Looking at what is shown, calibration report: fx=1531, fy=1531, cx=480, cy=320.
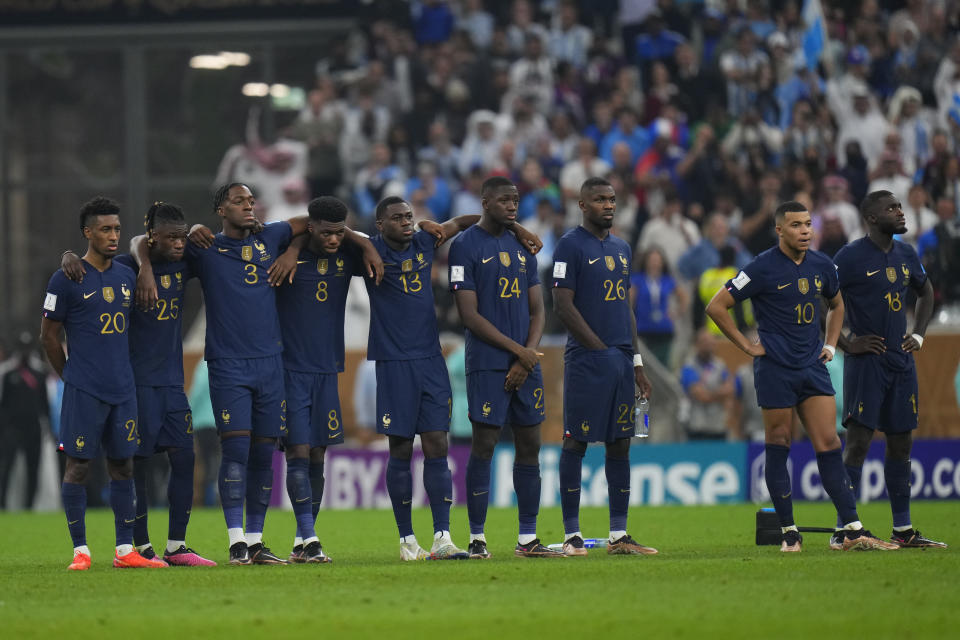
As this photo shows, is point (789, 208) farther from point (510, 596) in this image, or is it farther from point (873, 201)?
point (510, 596)

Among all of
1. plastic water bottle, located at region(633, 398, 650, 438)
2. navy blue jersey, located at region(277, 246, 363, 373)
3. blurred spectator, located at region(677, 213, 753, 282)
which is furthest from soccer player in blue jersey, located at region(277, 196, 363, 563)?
blurred spectator, located at region(677, 213, 753, 282)

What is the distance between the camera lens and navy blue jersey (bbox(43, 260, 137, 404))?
11305mm

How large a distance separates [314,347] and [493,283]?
1473 mm

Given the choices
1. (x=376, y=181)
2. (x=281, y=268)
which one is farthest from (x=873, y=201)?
(x=376, y=181)

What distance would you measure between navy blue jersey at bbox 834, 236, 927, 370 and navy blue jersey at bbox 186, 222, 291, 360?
472 cm

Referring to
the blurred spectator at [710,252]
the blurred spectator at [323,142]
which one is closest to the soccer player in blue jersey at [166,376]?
the blurred spectator at [710,252]

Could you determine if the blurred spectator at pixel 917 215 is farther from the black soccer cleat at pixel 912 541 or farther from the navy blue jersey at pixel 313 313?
the navy blue jersey at pixel 313 313

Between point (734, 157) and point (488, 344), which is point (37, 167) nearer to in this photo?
point (734, 157)

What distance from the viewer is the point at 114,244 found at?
1155cm

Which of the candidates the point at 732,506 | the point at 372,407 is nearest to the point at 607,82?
the point at 372,407

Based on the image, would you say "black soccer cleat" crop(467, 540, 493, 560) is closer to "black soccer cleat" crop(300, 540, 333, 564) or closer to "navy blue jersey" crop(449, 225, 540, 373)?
"black soccer cleat" crop(300, 540, 333, 564)

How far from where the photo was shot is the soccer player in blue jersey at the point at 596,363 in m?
12.1

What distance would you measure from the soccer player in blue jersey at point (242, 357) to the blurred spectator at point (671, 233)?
10922mm

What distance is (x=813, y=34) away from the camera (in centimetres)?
2469
